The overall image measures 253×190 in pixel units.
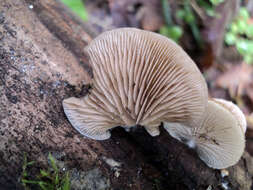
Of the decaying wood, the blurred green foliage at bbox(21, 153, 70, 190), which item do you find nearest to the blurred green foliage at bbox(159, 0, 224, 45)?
the decaying wood

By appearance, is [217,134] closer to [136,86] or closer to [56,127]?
[136,86]

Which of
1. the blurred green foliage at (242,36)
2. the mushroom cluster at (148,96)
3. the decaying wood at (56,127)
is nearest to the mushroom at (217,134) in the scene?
the mushroom cluster at (148,96)

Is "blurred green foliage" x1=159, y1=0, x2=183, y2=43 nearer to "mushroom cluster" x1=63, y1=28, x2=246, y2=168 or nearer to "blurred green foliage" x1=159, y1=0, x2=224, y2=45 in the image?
"blurred green foliage" x1=159, y1=0, x2=224, y2=45

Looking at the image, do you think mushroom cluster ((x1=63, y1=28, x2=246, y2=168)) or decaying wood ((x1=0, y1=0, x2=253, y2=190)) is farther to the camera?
decaying wood ((x1=0, y1=0, x2=253, y2=190))

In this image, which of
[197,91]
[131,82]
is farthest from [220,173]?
[131,82]

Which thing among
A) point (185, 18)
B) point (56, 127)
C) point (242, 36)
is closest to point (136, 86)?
point (56, 127)

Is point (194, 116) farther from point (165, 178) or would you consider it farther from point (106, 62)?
point (106, 62)
